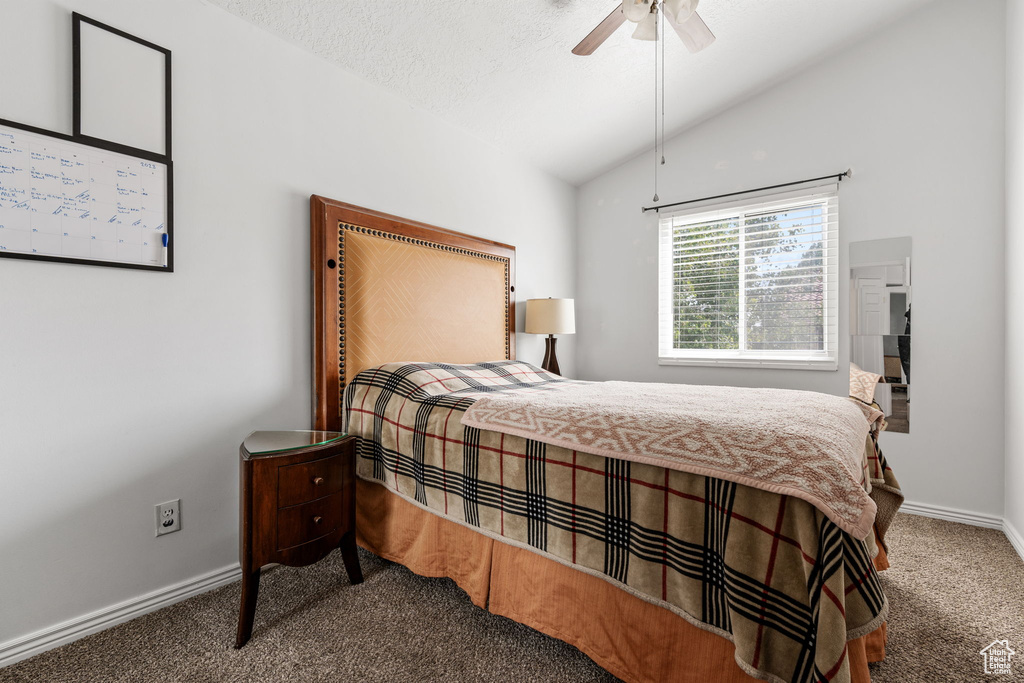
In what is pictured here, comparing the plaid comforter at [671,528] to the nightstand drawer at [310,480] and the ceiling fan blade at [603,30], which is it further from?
the ceiling fan blade at [603,30]

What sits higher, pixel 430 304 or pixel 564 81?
pixel 564 81

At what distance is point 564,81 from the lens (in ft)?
8.41

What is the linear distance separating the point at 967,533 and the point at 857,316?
1.25 m

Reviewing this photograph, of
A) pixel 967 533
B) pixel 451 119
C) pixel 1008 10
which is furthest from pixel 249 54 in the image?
pixel 967 533

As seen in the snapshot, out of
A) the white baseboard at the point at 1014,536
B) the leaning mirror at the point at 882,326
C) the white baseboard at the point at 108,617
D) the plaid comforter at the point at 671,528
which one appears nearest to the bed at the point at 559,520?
the plaid comforter at the point at 671,528

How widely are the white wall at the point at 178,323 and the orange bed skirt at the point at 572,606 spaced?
0.77 meters

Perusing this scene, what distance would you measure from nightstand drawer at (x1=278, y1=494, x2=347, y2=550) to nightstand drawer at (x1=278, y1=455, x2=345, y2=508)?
0.02 meters

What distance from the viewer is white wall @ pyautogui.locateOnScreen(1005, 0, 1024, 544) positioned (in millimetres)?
2086

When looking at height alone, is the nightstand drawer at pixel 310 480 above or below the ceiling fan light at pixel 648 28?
below

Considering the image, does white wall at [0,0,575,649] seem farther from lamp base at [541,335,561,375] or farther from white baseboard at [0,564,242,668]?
lamp base at [541,335,561,375]

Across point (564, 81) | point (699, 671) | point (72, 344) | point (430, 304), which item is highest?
point (564, 81)

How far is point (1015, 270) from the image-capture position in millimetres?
2178

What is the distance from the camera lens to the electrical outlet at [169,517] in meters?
1.64

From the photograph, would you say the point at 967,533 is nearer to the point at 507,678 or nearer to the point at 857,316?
the point at 857,316
